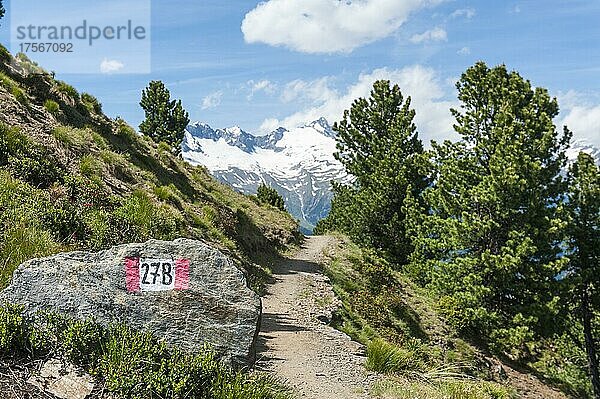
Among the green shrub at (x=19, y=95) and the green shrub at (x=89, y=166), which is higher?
the green shrub at (x=19, y=95)

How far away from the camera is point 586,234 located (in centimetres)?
2539

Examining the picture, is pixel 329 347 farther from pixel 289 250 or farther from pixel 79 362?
pixel 289 250

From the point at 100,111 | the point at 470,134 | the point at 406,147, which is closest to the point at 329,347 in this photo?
the point at 470,134

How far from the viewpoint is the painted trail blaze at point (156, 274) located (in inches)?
250

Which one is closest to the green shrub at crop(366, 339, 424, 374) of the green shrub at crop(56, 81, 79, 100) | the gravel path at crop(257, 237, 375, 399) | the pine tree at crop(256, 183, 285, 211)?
the gravel path at crop(257, 237, 375, 399)

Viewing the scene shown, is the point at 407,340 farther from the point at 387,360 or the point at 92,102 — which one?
the point at 92,102

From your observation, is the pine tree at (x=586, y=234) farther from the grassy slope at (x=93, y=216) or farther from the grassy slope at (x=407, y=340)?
the grassy slope at (x=93, y=216)

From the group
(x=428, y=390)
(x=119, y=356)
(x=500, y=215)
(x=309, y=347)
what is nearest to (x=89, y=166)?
(x=309, y=347)

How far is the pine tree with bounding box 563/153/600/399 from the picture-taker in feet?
82.6

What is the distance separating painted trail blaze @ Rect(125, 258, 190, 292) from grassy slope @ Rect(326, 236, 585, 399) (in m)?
3.18

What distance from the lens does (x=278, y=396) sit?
623 centimetres

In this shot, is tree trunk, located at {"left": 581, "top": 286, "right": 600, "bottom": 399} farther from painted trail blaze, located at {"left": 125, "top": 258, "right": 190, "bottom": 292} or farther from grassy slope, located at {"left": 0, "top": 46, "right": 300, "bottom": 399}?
painted trail blaze, located at {"left": 125, "top": 258, "right": 190, "bottom": 292}

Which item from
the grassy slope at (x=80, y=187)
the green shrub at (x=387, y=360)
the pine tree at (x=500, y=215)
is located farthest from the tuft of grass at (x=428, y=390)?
the pine tree at (x=500, y=215)

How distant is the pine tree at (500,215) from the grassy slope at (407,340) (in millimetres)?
1333
